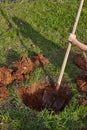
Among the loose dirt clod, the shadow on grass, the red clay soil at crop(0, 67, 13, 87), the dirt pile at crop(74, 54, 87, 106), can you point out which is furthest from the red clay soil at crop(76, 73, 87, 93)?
the red clay soil at crop(0, 67, 13, 87)

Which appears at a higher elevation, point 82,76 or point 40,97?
point 82,76

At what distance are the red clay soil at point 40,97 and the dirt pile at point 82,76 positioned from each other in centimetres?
22

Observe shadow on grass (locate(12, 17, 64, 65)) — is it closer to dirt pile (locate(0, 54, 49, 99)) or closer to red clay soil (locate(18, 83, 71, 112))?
dirt pile (locate(0, 54, 49, 99))

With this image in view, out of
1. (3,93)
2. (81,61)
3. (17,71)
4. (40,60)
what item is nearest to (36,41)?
(40,60)

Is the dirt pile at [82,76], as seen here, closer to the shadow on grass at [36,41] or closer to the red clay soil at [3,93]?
the shadow on grass at [36,41]

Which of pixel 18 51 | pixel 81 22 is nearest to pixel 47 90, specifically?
pixel 18 51

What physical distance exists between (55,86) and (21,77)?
586 mm

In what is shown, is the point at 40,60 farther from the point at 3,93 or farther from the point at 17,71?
the point at 3,93

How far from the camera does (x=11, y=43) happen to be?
760 centimetres

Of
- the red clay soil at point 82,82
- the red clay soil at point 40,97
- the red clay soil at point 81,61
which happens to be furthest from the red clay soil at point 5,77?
the red clay soil at point 81,61

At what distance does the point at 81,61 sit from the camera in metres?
7.18

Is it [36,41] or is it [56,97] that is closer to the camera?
[56,97]

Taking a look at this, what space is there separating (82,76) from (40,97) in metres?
0.80

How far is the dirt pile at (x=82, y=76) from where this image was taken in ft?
21.8
